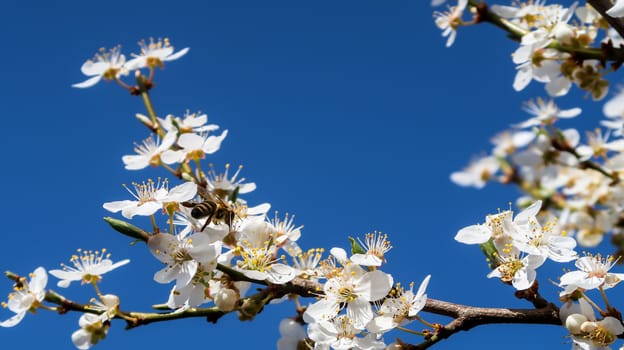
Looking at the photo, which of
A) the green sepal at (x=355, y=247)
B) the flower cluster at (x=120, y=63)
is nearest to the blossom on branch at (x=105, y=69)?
the flower cluster at (x=120, y=63)

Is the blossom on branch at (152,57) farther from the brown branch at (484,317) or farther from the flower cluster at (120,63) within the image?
the brown branch at (484,317)

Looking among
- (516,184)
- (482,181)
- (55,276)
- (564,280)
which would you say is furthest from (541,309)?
(482,181)

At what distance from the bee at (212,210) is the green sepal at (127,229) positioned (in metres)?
0.17

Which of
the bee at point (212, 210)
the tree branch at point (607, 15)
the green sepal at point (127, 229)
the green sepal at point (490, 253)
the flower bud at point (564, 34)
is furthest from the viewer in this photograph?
the flower bud at point (564, 34)

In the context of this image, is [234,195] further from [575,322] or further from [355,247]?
[575,322]

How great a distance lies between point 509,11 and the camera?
3.30 metres

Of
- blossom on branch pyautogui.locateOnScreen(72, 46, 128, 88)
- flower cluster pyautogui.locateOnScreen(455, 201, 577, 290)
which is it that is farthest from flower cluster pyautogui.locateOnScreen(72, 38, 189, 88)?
flower cluster pyautogui.locateOnScreen(455, 201, 577, 290)

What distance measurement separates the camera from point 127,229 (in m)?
2.13

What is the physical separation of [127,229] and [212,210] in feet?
0.94

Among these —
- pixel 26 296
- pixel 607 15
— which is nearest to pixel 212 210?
pixel 26 296

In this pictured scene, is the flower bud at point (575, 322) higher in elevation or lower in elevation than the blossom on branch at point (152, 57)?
lower

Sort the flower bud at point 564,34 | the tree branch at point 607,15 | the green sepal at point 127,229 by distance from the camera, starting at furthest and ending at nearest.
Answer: the flower bud at point 564,34
the tree branch at point 607,15
the green sepal at point 127,229

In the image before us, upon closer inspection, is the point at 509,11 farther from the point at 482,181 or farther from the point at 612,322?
the point at 482,181

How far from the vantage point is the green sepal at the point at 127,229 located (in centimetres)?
210
